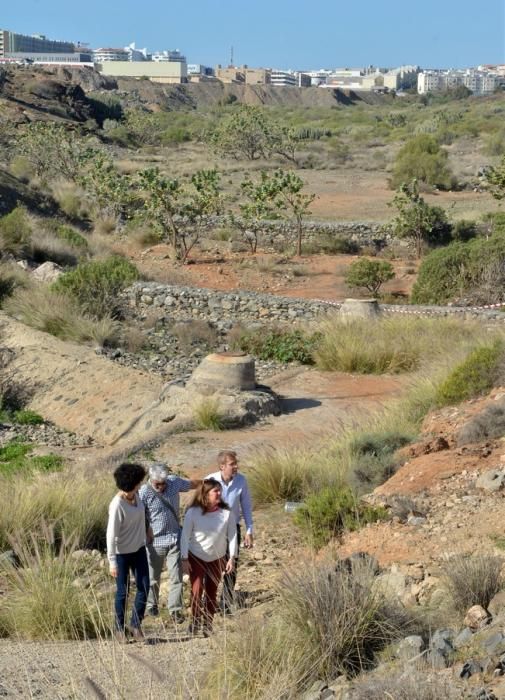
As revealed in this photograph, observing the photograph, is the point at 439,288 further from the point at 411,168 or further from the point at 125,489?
the point at 411,168

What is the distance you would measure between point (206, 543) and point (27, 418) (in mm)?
8761

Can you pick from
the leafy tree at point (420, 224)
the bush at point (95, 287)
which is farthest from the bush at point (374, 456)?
the leafy tree at point (420, 224)

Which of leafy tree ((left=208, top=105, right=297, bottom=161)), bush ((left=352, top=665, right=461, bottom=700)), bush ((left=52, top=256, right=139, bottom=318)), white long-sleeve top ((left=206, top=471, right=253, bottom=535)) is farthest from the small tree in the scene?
leafy tree ((left=208, top=105, right=297, bottom=161))

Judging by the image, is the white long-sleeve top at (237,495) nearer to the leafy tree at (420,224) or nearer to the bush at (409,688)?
the bush at (409,688)

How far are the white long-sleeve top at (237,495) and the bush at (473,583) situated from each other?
138 centimetres

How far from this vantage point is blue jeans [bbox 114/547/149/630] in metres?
6.48

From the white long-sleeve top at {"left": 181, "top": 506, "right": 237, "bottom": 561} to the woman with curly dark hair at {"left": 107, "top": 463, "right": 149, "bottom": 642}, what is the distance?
0.29 meters

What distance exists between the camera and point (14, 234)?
83.9ft

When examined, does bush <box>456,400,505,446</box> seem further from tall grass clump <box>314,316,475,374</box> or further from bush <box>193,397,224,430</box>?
tall grass clump <box>314,316,475,374</box>

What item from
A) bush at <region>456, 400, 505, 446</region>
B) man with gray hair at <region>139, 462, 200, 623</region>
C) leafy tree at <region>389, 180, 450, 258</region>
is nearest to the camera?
man with gray hair at <region>139, 462, 200, 623</region>

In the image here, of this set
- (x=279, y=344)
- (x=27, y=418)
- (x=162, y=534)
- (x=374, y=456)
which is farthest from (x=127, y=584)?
(x=279, y=344)

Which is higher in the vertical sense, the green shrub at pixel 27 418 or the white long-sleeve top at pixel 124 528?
the white long-sleeve top at pixel 124 528

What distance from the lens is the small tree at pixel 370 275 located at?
24.5 meters

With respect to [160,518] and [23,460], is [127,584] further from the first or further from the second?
[23,460]
